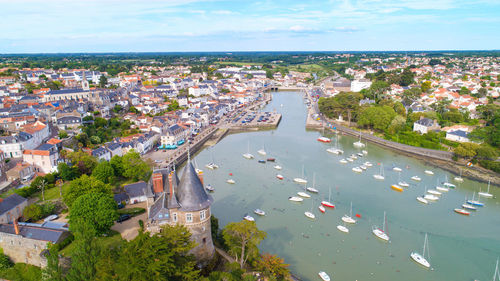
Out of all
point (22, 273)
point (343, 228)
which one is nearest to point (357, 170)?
point (343, 228)

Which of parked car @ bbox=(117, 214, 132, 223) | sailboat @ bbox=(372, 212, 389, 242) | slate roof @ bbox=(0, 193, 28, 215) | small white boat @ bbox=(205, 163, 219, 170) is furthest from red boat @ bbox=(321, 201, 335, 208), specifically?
slate roof @ bbox=(0, 193, 28, 215)

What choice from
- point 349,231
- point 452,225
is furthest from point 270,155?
point 452,225

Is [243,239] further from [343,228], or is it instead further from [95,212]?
[343,228]

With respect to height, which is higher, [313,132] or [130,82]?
[130,82]

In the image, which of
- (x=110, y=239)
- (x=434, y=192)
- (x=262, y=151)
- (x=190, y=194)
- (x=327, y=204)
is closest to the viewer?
(x=190, y=194)

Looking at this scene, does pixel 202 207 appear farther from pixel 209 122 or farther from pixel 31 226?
pixel 209 122

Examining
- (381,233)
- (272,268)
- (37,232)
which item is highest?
(37,232)

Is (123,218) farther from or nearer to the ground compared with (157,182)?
nearer to the ground

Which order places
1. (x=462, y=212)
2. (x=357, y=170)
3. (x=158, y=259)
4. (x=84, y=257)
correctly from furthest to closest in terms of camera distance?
(x=357, y=170) < (x=462, y=212) < (x=84, y=257) < (x=158, y=259)
